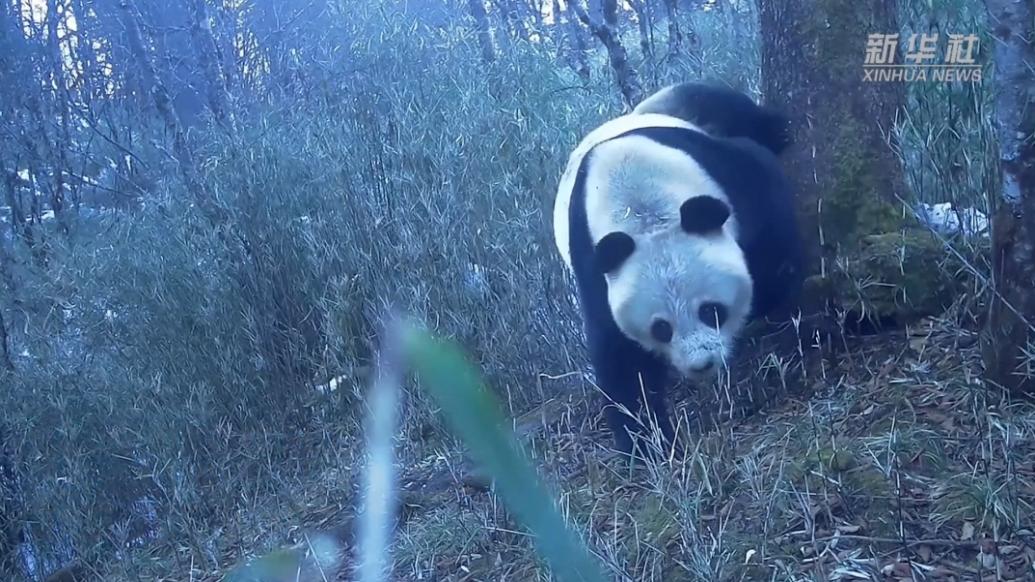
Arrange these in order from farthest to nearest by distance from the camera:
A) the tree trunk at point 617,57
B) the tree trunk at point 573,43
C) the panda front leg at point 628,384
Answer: the tree trunk at point 573,43
the tree trunk at point 617,57
the panda front leg at point 628,384

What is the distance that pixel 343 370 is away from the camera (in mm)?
5691

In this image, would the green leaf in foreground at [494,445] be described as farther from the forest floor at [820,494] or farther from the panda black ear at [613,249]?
the panda black ear at [613,249]

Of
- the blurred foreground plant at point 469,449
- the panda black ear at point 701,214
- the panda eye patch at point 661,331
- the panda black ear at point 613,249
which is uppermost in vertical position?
the panda black ear at point 701,214

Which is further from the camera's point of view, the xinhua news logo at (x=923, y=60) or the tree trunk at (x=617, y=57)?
the tree trunk at (x=617, y=57)

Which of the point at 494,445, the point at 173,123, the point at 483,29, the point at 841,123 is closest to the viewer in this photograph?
the point at 494,445

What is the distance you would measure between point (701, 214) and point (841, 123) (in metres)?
0.85

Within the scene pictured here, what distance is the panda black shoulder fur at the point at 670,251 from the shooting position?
3.71 m

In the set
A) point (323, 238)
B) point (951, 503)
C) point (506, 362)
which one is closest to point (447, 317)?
point (506, 362)

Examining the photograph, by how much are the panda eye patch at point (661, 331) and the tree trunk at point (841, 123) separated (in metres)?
0.62

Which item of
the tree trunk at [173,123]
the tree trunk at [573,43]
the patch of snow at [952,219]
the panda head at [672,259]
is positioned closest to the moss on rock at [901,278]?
the patch of snow at [952,219]

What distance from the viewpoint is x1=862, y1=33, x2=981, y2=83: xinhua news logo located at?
160 inches

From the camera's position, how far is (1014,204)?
2.97 metres

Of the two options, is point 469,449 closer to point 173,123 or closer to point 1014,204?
point 1014,204

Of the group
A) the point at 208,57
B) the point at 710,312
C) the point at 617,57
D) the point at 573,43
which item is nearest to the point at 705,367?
the point at 710,312
